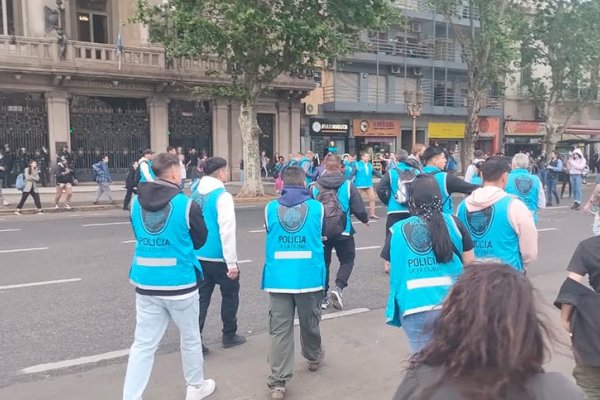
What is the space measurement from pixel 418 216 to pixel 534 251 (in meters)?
1.33

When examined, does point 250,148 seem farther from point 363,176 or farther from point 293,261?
point 293,261

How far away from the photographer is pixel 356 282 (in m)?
7.51

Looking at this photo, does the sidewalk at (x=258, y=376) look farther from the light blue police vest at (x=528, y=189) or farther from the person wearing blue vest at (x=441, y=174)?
the light blue police vest at (x=528, y=189)

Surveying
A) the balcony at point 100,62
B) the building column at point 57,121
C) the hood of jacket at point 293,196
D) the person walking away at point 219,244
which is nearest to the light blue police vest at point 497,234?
the hood of jacket at point 293,196

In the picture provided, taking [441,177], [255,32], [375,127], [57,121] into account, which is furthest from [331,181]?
[375,127]

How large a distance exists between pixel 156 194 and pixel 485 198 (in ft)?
7.81

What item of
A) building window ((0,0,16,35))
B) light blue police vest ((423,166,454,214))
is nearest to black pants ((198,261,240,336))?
light blue police vest ((423,166,454,214))

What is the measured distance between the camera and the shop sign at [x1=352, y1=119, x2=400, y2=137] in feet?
99.3

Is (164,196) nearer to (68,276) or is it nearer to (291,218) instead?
(291,218)

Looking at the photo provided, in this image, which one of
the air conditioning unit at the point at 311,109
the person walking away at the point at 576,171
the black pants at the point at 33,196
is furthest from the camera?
the air conditioning unit at the point at 311,109

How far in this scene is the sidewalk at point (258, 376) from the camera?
407 centimetres

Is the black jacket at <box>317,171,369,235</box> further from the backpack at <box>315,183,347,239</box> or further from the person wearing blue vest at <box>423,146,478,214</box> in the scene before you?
the person wearing blue vest at <box>423,146,478,214</box>

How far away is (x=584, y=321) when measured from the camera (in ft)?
9.24

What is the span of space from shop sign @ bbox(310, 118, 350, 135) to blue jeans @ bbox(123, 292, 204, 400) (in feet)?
83.5
